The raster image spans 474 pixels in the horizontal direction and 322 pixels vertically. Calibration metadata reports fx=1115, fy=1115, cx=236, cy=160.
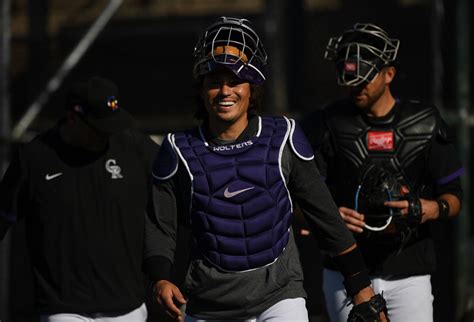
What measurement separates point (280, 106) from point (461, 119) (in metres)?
2.51

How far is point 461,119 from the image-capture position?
8.29 meters

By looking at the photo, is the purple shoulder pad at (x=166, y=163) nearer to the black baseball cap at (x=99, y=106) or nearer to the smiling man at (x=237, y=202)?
the smiling man at (x=237, y=202)

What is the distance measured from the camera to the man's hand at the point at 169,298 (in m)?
4.59

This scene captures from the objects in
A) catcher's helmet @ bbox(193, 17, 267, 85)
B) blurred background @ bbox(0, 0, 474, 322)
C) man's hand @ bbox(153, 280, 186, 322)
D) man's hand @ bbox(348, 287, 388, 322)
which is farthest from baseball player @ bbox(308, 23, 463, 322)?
man's hand @ bbox(153, 280, 186, 322)

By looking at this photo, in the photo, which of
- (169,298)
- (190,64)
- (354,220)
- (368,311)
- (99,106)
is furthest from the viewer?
(190,64)

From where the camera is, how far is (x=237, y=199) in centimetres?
479

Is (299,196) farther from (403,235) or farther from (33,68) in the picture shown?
(33,68)

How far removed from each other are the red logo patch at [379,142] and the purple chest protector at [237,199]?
112 cm

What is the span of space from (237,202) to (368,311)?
2.48 feet

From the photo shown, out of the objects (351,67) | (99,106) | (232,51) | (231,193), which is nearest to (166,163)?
(231,193)

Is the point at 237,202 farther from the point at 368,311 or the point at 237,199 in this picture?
the point at 368,311


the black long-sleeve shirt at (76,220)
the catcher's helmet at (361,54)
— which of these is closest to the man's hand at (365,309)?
the catcher's helmet at (361,54)

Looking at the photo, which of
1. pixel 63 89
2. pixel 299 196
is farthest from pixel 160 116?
pixel 299 196

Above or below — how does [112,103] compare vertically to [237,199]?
above
